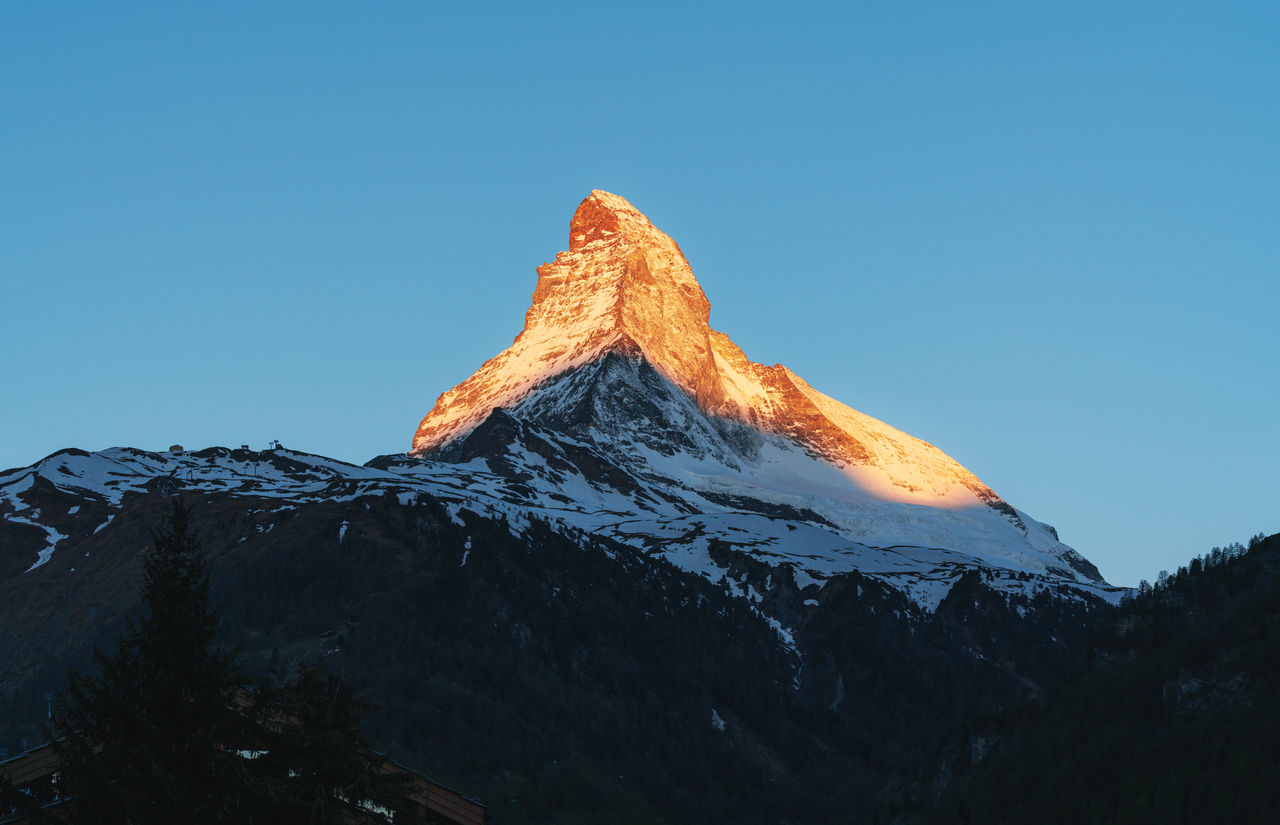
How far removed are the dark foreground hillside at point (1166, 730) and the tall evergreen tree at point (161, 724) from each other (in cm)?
12557

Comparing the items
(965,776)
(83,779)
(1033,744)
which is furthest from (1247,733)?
(83,779)

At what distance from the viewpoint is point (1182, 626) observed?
192750 millimetres

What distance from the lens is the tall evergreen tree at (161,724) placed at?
34375 millimetres

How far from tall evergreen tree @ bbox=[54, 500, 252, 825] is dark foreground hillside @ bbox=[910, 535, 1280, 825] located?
125571mm

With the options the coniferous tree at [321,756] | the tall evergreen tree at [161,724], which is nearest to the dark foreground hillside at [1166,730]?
the coniferous tree at [321,756]

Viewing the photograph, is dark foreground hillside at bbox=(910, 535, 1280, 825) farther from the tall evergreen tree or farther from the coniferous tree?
the tall evergreen tree

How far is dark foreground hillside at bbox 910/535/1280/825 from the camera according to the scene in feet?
489

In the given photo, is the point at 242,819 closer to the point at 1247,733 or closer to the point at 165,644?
the point at 165,644

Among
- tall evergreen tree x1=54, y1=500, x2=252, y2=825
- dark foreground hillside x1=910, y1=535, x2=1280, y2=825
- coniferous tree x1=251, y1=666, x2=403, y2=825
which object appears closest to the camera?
tall evergreen tree x1=54, y1=500, x2=252, y2=825

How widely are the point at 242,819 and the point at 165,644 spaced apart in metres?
4.48

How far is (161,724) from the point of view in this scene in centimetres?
3578

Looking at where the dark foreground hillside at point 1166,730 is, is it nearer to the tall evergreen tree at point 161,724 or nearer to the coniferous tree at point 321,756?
the coniferous tree at point 321,756

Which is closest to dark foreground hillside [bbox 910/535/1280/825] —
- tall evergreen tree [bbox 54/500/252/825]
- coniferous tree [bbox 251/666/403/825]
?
coniferous tree [bbox 251/666/403/825]

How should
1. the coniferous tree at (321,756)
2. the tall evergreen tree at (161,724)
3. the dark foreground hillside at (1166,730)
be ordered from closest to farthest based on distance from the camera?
1. the tall evergreen tree at (161,724)
2. the coniferous tree at (321,756)
3. the dark foreground hillside at (1166,730)
